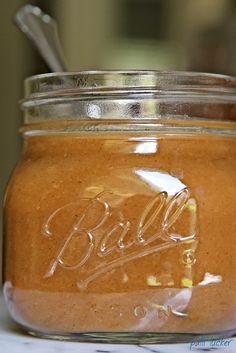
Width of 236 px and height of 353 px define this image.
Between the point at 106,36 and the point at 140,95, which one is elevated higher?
the point at 140,95

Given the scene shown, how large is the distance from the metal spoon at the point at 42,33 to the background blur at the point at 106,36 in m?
1.49

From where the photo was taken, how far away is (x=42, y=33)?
1007mm

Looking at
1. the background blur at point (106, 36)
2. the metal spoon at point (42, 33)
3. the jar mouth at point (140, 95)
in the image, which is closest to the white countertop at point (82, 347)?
the jar mouth at point (140, 95)

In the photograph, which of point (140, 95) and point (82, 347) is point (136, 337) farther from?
point (140, 95)

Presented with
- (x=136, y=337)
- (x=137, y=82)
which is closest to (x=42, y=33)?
(x=137, y=82)

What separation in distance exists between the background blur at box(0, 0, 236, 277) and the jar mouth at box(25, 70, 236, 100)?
167cm

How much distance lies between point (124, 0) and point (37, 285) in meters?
2.04

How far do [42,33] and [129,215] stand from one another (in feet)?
1.04

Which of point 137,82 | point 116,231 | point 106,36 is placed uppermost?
point 137,82

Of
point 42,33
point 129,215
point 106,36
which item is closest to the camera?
point 129,215

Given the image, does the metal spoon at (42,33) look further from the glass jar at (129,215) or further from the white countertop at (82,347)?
the white countertop at (82,347)

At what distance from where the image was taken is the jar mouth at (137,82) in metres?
0.80

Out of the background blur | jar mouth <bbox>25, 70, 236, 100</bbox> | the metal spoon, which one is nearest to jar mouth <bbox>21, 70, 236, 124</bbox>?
jar mouth <bbox>25, 70, 236, 100</bbox>

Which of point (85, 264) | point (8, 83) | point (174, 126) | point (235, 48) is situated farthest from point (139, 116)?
point (8, 83)
